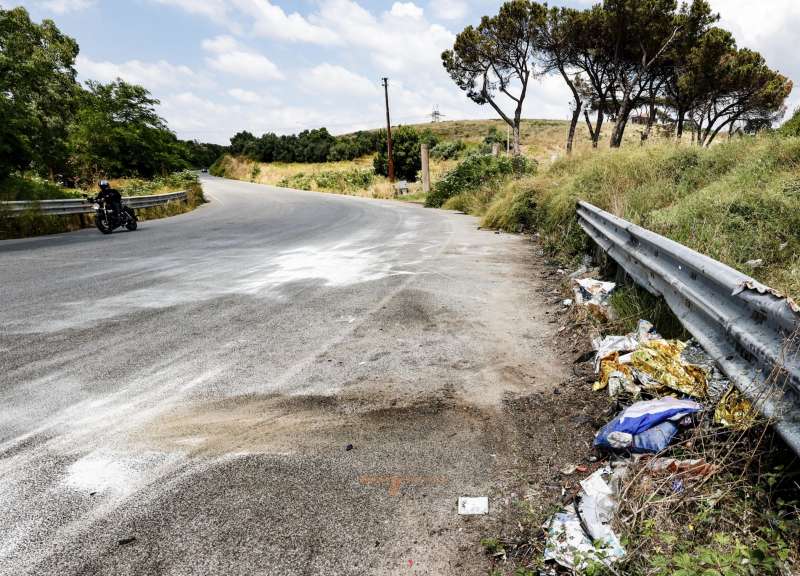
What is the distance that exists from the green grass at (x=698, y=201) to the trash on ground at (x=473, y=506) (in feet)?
9.67

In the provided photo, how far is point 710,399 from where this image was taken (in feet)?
7.84

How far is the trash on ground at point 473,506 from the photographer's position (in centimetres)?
209

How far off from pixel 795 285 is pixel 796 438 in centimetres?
247

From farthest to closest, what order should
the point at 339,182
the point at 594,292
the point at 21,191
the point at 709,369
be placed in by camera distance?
the point at 339,182, the point at 21,191, the point at 594,292, the point at 709,369

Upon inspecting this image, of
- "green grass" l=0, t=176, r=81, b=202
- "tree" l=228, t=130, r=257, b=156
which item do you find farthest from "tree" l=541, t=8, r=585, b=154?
"tree" l=228, t=130, r=257, b=156

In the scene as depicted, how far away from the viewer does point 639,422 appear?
2299 mm

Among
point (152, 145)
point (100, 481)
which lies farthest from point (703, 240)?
point (152, 145)

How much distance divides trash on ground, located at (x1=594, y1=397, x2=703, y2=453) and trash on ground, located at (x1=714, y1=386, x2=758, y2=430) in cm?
10

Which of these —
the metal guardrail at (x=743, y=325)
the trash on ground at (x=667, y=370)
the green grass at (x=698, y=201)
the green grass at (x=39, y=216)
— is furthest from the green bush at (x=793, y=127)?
the green grass at (x=39, y=216)

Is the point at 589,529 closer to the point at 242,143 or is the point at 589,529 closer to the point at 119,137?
the point at 119,137

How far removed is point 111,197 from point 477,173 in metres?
13.6

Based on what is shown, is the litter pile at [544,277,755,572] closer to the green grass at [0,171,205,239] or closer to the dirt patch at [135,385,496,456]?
the dirt patch at [135,385,496,456]

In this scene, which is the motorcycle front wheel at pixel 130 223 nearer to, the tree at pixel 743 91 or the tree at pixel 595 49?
the tree at pixel 595 49

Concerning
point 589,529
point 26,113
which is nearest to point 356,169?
point 26,113
